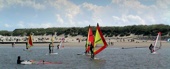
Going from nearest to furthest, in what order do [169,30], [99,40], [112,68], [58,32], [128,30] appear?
[112,68] → [99,40] → [169,30] → [128,30] → [58,32]

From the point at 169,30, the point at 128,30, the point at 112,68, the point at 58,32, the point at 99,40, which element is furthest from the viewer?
the point at 58,32

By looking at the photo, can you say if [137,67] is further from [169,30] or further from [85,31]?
[85,31]

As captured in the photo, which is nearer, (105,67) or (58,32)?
(105,67)

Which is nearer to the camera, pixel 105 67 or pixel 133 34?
pixel 105 67

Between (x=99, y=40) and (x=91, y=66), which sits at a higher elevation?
(x=99, y=40)

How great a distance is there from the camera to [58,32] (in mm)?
139500

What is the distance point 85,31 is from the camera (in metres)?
128

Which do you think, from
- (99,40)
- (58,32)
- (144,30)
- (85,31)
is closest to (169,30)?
(144,30)

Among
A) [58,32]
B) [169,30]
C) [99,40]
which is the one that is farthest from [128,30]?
[99,40]

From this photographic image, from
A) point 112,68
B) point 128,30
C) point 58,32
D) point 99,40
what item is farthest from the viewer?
point 58,32

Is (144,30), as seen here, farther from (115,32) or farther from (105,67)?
(105,67)

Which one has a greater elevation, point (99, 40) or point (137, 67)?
point (99, 40)

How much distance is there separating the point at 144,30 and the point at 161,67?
287 ft

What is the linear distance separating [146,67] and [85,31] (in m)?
96.3
